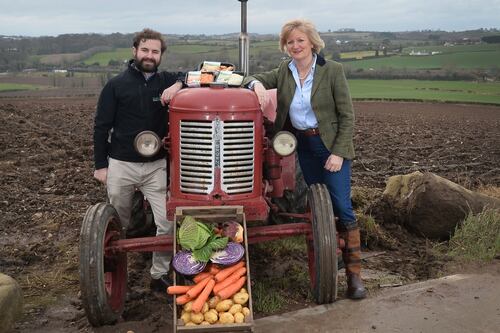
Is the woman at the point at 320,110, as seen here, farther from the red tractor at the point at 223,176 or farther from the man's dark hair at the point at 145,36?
the man's dark hair at the point at 145,36

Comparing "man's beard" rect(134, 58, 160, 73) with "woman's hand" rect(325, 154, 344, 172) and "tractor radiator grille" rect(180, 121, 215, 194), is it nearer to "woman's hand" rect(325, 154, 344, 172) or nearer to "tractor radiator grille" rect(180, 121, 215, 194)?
"tractor radiator grille" rect(180, 121, 215, 194)

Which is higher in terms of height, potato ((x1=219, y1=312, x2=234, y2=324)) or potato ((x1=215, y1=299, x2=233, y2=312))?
potato ((x1=215, y1=299, x2=233, y2=312))

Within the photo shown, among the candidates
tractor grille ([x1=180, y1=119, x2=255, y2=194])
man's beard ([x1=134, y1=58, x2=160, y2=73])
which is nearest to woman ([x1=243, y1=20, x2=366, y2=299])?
tractor grille ([x1=180, y1=119, x2=255, y2=194])

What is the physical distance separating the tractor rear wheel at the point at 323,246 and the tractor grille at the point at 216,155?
485mm

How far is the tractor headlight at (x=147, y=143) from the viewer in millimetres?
3834

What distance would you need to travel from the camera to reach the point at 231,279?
3453 mm

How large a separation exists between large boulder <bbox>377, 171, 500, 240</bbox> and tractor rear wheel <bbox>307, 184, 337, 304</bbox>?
216 centimetres

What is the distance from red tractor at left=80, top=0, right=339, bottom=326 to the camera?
12.3 ft

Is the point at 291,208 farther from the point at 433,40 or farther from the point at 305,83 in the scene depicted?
the point at 433,40

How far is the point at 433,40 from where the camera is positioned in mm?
63312

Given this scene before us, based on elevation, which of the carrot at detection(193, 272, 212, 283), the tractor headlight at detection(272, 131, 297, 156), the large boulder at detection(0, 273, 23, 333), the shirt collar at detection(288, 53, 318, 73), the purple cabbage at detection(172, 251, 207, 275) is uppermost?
the shirt collar at detection(288, 53, 318, 73)

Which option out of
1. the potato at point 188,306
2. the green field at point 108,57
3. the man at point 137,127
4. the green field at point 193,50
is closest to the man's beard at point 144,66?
the man at point 137,127

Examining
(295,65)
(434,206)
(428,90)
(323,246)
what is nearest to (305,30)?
(295,65)

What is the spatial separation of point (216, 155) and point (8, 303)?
159 centimetres
